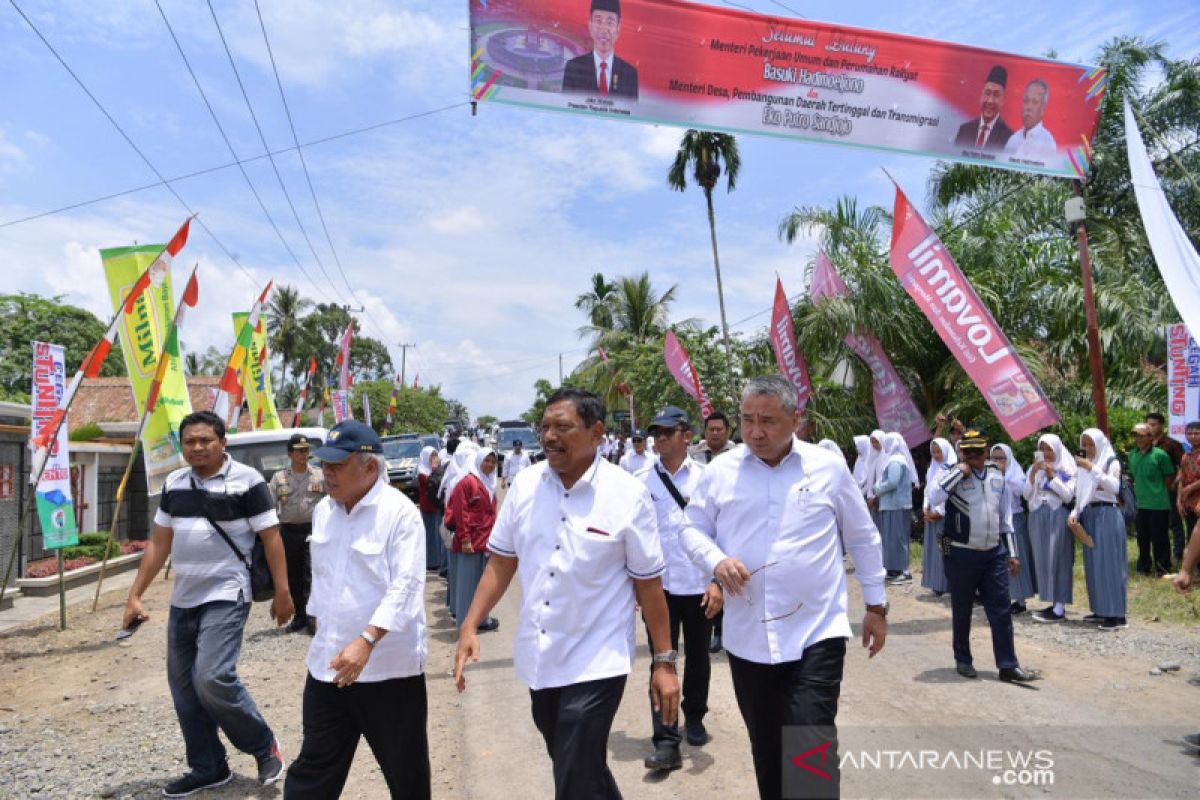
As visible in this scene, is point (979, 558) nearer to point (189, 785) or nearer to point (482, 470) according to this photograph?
point (482, 470)

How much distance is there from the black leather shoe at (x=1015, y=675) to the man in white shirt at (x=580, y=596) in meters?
4.17

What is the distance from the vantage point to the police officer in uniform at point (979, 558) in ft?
20.4

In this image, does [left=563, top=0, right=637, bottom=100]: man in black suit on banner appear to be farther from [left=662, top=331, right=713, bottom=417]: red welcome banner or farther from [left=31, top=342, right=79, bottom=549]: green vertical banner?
[left=662, top=331, right=713, bottom=417]: red welcome banner

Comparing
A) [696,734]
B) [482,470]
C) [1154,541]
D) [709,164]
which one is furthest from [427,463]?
[709,164]

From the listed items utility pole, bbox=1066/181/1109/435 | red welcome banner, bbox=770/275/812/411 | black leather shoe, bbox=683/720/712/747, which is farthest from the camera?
red welcome banner, bbox=770/275/812/411

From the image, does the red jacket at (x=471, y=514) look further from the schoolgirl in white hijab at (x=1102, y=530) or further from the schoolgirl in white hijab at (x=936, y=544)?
the schoolgirl in white hijab at (x=1102, y=530)

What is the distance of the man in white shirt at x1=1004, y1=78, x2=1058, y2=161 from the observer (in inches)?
367

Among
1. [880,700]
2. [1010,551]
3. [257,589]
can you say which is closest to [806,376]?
[1010,551]

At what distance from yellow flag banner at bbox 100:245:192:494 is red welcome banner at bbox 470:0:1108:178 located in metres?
5.09

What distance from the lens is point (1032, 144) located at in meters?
9.41

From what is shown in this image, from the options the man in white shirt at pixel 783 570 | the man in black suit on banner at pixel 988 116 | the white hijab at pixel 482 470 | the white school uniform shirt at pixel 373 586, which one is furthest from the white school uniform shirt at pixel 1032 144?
the white school uniform shirt at pixel 373 586

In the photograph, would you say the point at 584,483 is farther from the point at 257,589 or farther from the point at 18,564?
the point at 18,564

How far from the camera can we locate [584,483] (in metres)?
3.17

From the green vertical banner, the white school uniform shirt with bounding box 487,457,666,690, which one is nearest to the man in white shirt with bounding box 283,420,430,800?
the white school uniform shirt with bounding box 487,457,666,690
